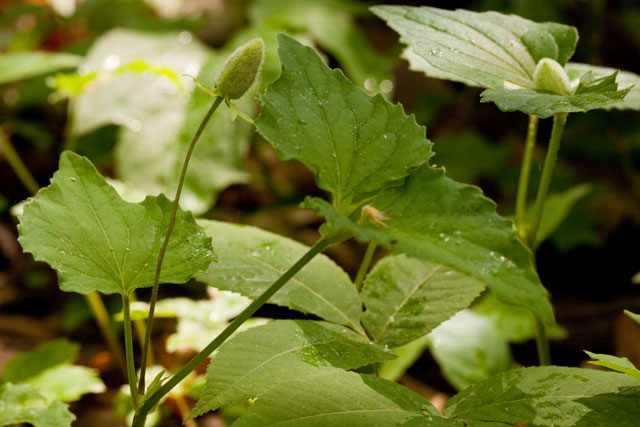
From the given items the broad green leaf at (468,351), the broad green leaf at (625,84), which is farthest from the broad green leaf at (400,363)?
the broad green leaf at (625,84)

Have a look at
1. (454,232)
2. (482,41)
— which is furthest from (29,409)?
(482,41)

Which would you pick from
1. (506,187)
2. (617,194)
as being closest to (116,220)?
(506,187)

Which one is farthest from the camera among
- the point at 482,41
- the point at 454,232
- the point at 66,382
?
the point at 66,382

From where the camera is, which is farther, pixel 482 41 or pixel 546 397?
pixel 482 41

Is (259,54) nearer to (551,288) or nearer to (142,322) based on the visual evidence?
(142,322)

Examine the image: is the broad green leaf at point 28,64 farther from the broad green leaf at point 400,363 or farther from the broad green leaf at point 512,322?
the broad green leaf at point 512,322

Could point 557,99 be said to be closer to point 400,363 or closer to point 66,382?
point 400,363

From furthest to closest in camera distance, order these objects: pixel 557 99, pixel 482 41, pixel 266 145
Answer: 1. pixel 266 145
2. pixel 482 41
3. pixel 557 99
